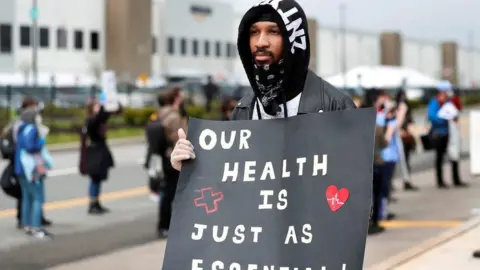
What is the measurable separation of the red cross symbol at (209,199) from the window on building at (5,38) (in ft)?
224

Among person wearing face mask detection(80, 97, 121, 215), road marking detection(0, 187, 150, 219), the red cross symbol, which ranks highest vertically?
the red cross symbol

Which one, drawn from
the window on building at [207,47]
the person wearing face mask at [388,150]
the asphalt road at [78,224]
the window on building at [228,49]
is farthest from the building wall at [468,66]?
the person wearing face mask at [388,150]

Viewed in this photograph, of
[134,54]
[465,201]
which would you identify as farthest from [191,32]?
[465,201]

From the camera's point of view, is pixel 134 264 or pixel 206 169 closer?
pixel 206 169

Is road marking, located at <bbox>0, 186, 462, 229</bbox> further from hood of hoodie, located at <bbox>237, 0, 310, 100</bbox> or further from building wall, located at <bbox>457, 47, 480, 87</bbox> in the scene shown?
building wall, located at <bbox>457, 47, 480, 87</bbox>

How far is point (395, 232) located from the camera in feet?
36.9

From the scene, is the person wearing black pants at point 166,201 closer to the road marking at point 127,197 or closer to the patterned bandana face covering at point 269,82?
the road marking at point 127,197

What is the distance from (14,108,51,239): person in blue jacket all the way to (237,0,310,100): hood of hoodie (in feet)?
26.2

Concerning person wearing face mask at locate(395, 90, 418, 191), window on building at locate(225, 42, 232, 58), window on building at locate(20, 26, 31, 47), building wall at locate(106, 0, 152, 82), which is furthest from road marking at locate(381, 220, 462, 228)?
window on building at locate(225, 42, 232, 58)

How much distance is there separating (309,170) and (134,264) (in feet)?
20.1

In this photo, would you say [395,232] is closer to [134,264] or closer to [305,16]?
[134,264]

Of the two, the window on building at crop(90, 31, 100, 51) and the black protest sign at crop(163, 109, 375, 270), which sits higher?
the window on building at crop(90, 31, 100, 51)

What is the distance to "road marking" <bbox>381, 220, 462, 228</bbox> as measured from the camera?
11.7 m

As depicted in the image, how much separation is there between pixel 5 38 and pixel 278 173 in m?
68.6
